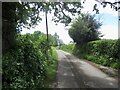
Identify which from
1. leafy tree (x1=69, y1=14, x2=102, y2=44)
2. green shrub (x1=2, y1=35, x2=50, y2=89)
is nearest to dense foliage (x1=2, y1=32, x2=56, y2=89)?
green shrub (x1=2, y1=35, x2=50, y2=89)

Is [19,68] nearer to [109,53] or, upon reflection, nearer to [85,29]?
[109,53]

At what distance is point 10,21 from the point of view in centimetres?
1052

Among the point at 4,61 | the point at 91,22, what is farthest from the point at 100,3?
the point at 91,22

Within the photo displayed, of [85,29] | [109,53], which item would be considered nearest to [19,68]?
[109,53]

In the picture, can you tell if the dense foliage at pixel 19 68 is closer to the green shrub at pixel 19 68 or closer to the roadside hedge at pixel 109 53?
the green shrub at pixel 19 68

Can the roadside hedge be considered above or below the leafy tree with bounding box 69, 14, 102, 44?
below

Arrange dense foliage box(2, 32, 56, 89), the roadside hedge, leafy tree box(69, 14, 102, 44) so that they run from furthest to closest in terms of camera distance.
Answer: leafy tree box(69, 14, 102, 44) < the roadside hedge < dense foliage box(2, 32, 56, 89)

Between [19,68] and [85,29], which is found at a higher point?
[85,29]

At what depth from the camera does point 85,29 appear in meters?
37.5

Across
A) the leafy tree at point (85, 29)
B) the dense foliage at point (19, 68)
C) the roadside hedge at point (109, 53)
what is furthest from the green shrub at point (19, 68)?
the leafy tree at point (85, 29)

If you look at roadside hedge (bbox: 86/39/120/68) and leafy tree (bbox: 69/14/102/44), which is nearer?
roadside hedge (bbox: 86/39/120/68)

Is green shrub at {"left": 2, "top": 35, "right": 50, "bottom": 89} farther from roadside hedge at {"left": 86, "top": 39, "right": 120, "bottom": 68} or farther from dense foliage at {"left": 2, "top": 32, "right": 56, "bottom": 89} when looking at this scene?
roadside hedge at {"left": 86, "top": 39, "right": 120, "bottom": 68}

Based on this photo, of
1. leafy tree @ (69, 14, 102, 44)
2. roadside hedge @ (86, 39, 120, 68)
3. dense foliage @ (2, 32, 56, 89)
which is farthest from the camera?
leafy tree @ (69, 14, 102, 44)

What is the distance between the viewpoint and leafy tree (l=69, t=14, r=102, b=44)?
37.3 meters
